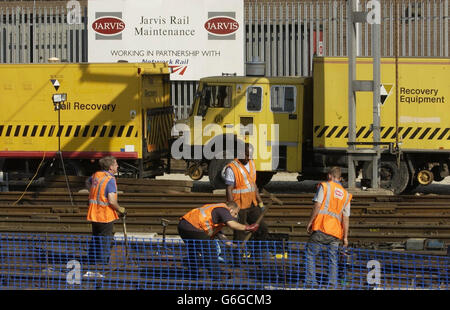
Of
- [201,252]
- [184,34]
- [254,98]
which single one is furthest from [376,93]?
[184,34]

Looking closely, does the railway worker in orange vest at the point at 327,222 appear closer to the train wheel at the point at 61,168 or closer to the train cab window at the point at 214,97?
the train cab window at the point at 214,97

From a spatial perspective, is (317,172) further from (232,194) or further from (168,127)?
(232,194)

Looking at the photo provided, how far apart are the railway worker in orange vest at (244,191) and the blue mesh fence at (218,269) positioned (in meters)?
0.54

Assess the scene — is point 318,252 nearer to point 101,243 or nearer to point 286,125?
point 101,243

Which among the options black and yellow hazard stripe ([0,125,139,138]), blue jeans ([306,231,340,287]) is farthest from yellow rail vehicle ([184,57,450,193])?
blue jeans ([306,231,340,287])

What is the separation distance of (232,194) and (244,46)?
14548mm

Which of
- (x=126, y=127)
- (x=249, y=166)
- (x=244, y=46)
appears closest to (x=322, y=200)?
(x=249, y=166)

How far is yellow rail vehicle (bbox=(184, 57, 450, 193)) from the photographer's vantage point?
20453mm

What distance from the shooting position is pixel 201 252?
39.0 feet

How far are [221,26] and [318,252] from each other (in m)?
16.5

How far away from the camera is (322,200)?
11.9 m

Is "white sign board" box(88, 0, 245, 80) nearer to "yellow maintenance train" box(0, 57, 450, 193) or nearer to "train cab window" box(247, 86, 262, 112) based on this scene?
"yellow maintenance train" box(0, 57, 450, 193)

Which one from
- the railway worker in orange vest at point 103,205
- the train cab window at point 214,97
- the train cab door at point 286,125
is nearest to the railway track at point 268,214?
the train cab door at point 286,125

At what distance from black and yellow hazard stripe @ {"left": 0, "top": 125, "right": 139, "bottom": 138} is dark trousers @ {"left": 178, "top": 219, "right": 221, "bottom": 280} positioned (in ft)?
30.4
